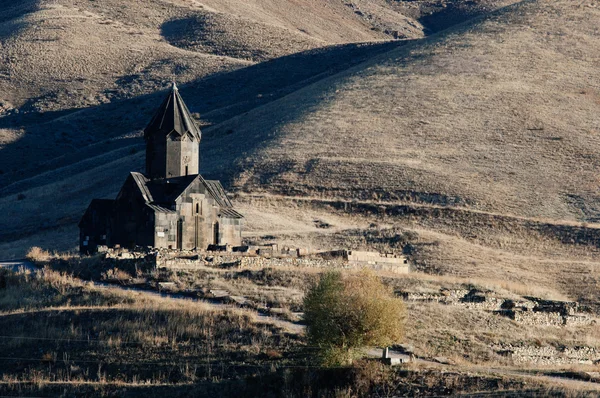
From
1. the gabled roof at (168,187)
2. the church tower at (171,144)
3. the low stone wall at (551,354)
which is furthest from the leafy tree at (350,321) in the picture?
the church tower at (171,144)

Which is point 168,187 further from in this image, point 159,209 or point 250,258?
point 250,258

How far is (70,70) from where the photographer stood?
Answer: 11562 cm

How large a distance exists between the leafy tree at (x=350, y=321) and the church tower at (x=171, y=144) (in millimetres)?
19313

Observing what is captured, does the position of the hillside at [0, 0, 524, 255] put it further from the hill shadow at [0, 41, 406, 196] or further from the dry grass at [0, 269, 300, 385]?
the dry grass at [0, 269, 300, 385]

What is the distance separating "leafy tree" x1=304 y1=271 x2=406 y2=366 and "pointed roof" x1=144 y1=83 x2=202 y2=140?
19.6 m

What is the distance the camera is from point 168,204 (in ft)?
149

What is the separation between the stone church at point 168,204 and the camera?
4509cm

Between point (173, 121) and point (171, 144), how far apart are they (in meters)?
0.96

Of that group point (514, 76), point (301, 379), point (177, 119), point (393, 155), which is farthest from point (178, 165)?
point (514, 76)

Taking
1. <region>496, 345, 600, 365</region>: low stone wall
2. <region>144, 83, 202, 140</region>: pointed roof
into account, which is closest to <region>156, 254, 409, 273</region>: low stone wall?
<region>144, 83, 202, 140</region>: pointed roof

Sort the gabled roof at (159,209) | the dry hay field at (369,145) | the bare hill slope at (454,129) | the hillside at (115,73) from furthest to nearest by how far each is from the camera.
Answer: the hillside at (115,73) < the bare hill slope at (454,129) < the dry hay field at (369,145) < the gabled roof at (159,209)

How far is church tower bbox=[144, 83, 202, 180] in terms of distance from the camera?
46.3 metres

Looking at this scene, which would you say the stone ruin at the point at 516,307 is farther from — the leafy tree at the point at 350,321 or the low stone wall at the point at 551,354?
the leafy tree at the point at 350,321

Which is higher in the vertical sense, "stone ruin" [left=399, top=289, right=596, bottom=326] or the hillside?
the hillside
